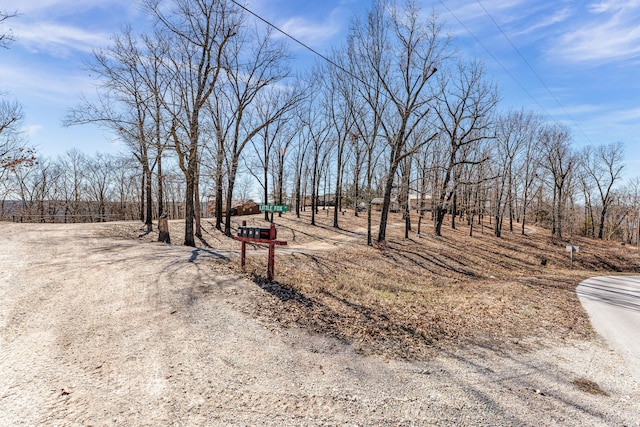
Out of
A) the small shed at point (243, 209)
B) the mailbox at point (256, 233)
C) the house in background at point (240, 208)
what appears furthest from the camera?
the house in background at point (240, 208)

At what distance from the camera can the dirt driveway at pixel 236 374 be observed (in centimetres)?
321

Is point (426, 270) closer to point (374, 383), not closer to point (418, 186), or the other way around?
point (418, 186)

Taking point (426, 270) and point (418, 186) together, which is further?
point (418, 186)

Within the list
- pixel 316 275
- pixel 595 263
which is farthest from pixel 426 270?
pixel 595 263

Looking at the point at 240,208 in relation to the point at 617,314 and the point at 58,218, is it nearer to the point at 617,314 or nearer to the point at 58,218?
the point at 58,218

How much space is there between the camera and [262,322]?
5.61 meters

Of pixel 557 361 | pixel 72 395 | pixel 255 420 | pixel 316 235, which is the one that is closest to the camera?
pixel 255 420

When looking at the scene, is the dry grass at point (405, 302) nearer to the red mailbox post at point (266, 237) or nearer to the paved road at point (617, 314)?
the paved road at point (617, 314)

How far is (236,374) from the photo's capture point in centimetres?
390

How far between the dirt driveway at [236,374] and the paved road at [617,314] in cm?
48

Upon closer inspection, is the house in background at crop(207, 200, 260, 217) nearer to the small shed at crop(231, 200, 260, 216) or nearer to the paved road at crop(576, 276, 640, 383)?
the small shed at crop(231, 200, 260, 216)

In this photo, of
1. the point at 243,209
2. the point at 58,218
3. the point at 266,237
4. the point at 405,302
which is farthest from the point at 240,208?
the point at 405,302

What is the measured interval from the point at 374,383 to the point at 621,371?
3613 millimetres

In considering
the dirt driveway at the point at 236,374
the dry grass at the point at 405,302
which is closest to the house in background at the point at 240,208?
the dry grass at the point at 405,302
